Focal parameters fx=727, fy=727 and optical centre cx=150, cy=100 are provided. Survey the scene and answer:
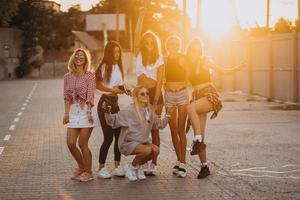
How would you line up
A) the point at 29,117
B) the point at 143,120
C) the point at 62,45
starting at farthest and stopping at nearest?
the point at 62,45
the point at 29,117
the point at 143,120

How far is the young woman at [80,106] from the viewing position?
374 inches

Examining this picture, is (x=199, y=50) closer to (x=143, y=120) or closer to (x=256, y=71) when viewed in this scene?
(x=143, y=120)

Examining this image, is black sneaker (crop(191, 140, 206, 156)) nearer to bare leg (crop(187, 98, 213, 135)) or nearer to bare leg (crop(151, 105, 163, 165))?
bare leg (crop(187, 98, 213, 135))

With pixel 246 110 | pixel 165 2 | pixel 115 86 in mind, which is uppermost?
pixel 165 2

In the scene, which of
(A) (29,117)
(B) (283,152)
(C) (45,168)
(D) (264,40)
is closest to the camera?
(C) (45,168)

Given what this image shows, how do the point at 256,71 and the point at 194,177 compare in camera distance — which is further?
the point at 256,71

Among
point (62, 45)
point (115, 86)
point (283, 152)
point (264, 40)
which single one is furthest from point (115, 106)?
point (62, 45)

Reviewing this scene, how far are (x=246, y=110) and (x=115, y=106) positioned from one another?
12.1 meters

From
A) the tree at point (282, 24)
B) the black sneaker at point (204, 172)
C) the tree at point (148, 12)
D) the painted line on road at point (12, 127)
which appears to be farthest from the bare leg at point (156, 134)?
the tree at point (148, 12)

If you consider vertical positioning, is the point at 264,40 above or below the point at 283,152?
above

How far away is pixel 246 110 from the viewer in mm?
21469

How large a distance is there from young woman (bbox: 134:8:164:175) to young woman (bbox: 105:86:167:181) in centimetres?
26

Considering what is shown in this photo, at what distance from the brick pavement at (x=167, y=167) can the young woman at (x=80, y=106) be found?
0.36 m

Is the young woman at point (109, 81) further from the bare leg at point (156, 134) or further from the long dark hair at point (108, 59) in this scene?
the bare leg at point (156, 134)
